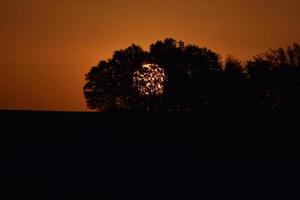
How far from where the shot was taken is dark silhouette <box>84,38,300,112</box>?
159ft

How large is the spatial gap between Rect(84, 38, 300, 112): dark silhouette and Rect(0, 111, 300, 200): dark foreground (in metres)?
32.4

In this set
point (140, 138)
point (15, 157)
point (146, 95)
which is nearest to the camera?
point (15, 157)

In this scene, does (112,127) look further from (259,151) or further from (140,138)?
A: (259,151)

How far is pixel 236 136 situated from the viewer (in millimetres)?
15336

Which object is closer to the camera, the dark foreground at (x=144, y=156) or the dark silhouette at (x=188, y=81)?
the dark foreground at (x=144, y=156)

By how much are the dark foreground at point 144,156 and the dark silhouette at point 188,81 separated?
32.4 meters

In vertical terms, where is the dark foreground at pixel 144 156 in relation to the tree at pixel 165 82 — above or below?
below

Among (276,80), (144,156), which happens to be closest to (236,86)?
(276,80)

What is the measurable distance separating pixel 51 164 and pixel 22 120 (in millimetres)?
1697

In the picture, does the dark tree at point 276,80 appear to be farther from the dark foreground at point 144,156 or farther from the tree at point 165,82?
the dark foreground at point 144,156

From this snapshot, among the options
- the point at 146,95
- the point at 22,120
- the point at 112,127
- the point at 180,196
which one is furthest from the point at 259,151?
the point at 146,95

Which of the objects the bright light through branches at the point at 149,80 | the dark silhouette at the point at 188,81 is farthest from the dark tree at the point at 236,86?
the bright light through branches at the point at 149,80

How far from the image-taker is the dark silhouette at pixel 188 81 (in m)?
48.4

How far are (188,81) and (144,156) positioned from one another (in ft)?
116
